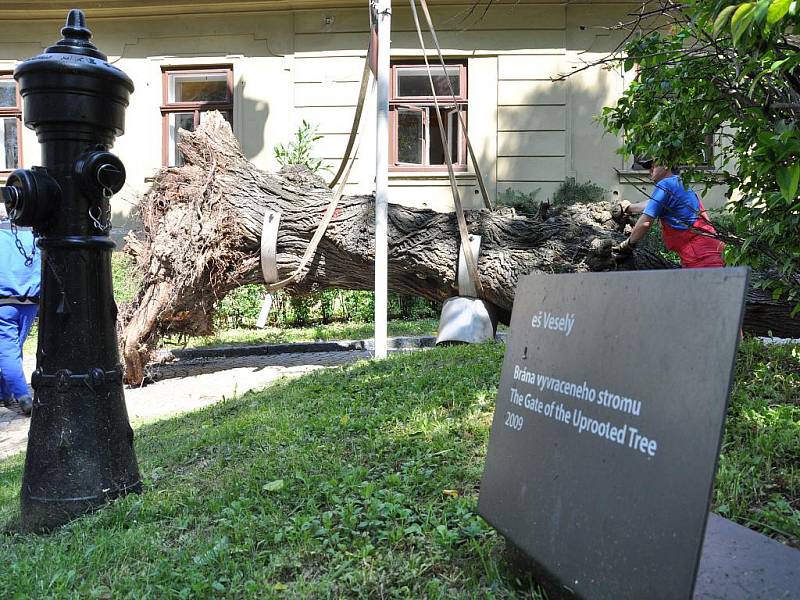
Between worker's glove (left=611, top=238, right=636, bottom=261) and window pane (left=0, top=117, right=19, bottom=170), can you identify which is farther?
window pane (left=0, top=117, right=19, bottom=170)

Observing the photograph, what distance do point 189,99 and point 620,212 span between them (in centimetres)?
1084

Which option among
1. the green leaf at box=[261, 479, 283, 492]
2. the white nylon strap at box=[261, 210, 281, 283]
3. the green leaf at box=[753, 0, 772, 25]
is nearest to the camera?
the green leaf at box=[753, 0, 772, 25]

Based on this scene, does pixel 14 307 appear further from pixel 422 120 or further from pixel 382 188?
pixel 422 120

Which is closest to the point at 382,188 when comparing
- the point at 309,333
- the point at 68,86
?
the point at 68,86

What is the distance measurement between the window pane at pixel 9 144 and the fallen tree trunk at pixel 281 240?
30.5 feet

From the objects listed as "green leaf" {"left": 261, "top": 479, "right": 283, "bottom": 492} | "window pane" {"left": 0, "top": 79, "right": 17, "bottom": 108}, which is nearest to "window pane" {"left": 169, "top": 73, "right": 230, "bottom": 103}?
"window pane" {"left": 0, "top": 79, "right": 17, "bottom": 108}

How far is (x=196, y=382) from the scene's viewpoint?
27.8 ft

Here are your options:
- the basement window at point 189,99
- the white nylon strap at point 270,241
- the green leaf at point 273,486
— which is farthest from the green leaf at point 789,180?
the basement window at point 189,99

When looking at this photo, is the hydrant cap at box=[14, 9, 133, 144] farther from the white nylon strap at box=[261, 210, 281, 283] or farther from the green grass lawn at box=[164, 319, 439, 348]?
the green grass lawn at box=[164, 319, 439, 348]

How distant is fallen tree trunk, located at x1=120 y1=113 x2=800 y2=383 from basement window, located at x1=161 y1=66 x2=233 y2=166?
7.11 meters

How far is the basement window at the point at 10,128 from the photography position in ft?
50.9

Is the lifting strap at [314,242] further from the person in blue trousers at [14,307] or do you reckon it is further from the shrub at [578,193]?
the shrub at [578,193]

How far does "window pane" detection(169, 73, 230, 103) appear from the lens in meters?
15.1

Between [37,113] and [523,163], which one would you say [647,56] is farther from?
[523,163]
